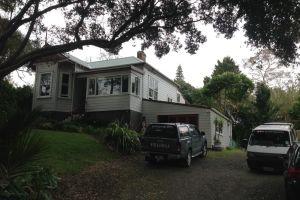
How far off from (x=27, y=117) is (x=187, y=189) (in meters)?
7.99

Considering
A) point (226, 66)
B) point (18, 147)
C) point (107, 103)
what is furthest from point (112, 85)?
point (226, 66)

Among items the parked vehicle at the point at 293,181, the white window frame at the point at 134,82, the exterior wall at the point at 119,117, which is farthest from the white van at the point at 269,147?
the white window frame at the point at 134,82

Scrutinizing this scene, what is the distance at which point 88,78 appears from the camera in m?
28.2

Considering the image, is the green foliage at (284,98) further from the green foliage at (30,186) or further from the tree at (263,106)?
the green foliage at (30,186)

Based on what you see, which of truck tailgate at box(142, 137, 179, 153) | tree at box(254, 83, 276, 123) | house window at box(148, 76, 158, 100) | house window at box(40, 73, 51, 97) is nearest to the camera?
truck tailgate at box(142, 137, 179, 153)

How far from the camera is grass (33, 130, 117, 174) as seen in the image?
45.5 ft

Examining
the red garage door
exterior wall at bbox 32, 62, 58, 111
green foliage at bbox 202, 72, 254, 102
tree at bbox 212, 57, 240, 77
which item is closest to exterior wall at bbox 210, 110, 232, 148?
the red garage door

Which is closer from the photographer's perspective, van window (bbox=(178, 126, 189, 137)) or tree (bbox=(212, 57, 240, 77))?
van window (bbox=(178, 126, 189, 137))

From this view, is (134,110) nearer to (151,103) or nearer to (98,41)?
(151,103)

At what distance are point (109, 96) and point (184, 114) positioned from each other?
5.70 m

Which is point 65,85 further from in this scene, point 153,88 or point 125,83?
point 153,88

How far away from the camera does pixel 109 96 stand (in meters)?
26.7

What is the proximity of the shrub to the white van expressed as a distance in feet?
20.5

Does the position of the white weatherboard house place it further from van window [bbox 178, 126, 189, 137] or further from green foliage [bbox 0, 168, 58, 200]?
green foliage [bbox 0, 168, 58, 200]
